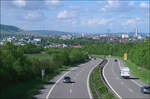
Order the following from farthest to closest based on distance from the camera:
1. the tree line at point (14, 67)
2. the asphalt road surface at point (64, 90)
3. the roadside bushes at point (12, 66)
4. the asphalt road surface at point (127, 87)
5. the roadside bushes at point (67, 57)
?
1. the roadside bushes at point (67, 57)
2. the tree line at point (14, 67)
3. the roadside bushes at point (12, 66)
4. the asphalt road surface at point (127, 87)
5. the asphalt road surface at point (64, 90)

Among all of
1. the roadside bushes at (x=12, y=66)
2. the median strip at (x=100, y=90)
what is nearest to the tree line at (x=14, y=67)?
the roadside bushes at (x=12, y=66)

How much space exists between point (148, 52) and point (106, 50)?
79.7 meters

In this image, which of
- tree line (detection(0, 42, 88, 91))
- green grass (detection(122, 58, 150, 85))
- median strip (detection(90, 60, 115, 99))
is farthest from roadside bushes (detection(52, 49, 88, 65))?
median strip (detection(90, 60, 115, 99))

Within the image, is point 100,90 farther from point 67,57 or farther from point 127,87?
point 67,57

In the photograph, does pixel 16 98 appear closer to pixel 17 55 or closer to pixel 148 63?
pixel 17 55

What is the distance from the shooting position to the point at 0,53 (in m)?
34.1

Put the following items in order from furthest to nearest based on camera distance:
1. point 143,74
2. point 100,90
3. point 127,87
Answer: point 143,74
point 127,87
point 100,90

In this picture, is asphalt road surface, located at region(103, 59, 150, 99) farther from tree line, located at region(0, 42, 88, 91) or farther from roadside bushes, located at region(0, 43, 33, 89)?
roadside bushes, located at region(0, 43, 33, 89)

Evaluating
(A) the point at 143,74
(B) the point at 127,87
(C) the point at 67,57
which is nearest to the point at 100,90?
(B) the point at 127,87

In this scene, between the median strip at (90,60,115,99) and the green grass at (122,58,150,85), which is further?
the green grass at (122,58,150,85)

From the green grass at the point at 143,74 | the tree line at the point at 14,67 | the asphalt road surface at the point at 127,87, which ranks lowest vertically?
the green grass at the point at 143,74

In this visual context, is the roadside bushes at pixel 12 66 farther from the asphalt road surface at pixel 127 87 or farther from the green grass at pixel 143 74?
the green grass at pixel 143 74

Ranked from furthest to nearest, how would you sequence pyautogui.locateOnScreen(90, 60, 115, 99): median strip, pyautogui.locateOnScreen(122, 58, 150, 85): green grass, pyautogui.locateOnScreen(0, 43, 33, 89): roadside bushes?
pyautogui.locateOnScreen(122, 58, 150, 85): green grass, pyautogui.locateOnScreen(0, 43, 33, 89): roadside bushes, pyautogui.locateOnScreen(90, 60, 115, 99): median strip

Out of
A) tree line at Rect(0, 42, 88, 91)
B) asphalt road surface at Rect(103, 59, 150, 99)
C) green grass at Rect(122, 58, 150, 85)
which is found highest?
tree line at Rect(0, 42, 88, 91)
